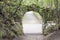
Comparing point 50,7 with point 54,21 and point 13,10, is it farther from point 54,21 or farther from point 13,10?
point 13,10

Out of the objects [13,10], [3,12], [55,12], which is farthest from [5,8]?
[55,12]

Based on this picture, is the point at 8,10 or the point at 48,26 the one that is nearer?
the point at 8,10

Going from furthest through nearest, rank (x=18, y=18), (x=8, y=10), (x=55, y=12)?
(x=18, y=18) < (x=55, y=12) < (x=8, y=10)

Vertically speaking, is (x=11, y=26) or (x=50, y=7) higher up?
(x=50, y=7)

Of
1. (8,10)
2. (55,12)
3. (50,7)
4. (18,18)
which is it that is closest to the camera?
(8,10)

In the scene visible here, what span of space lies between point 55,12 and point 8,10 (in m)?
3.53

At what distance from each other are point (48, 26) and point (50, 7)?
1.51 m

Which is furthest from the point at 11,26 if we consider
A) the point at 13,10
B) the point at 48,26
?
the point at 48,26

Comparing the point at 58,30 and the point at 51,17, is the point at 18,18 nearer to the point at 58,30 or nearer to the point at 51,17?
the point at 51,17

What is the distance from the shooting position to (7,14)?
1142 cm

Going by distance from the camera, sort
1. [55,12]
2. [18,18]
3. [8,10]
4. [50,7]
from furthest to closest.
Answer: [18,18], [50,7], [55,12], [8,10]

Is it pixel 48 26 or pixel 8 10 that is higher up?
pixel 8 10

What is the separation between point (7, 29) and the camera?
437 inches

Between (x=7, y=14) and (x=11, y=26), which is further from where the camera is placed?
(x=11, y=26)
